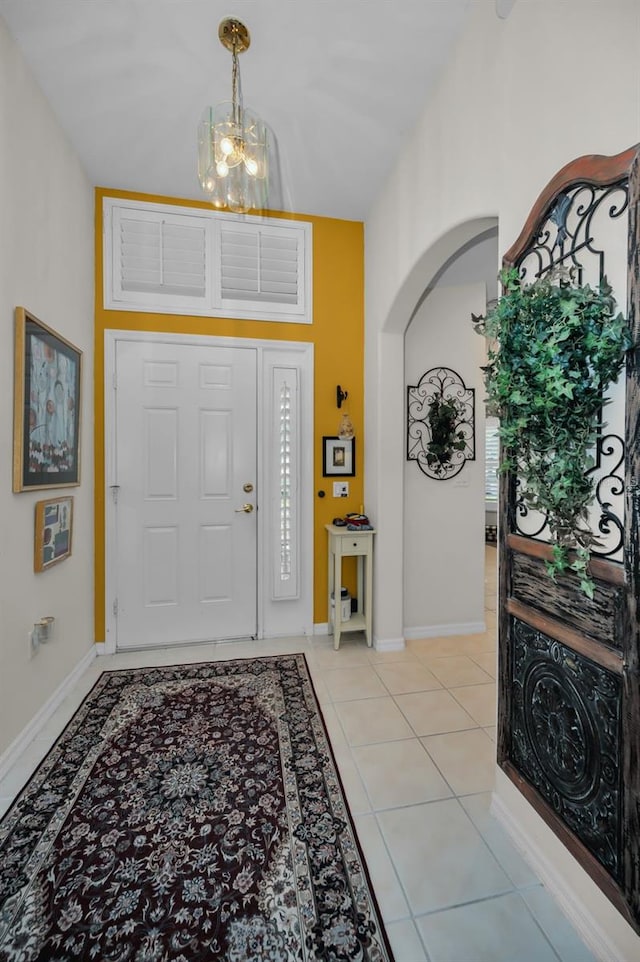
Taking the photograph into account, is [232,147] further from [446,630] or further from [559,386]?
[446,630]

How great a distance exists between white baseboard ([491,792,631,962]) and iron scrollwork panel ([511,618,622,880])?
0.18 metres

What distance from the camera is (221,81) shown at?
221cm

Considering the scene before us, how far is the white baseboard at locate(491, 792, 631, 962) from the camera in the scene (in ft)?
3.93

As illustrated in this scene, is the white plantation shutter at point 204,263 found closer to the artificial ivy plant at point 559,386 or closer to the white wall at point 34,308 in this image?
the white wall at point 34,308

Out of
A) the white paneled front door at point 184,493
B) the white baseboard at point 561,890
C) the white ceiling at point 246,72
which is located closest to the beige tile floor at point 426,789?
the white baseboard at point 561,890

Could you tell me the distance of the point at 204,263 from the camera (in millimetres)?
3209

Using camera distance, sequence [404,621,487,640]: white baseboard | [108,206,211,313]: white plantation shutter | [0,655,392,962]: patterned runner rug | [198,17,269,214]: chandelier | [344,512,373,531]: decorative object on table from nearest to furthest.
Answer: [0,655,392,962]: patterned runner rug → [198,17,269,214]: chandelier → [108,206,211,313]: white plantation shutter → [344,512,373,531]: decorative object on table → [404,621,487,640]: white baseboard

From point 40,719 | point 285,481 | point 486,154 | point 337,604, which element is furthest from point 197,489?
point 486,154

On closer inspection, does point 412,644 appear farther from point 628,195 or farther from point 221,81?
point 221,81

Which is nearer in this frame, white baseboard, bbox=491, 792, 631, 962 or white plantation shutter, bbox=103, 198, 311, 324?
white baseboard, bbox=491, 792, 631, 962

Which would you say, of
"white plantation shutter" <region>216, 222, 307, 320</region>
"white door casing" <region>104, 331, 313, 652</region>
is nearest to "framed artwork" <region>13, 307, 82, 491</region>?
"white door casing" <region>104, 331, 313, 652</region>

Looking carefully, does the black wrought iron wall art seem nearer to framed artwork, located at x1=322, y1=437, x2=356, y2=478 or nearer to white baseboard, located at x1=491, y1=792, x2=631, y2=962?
A: framed artwork, located at x1=322, y1=437, x2=356, y2=478

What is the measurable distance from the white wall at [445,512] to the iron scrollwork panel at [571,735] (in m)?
1.86

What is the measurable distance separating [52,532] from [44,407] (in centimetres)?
67
